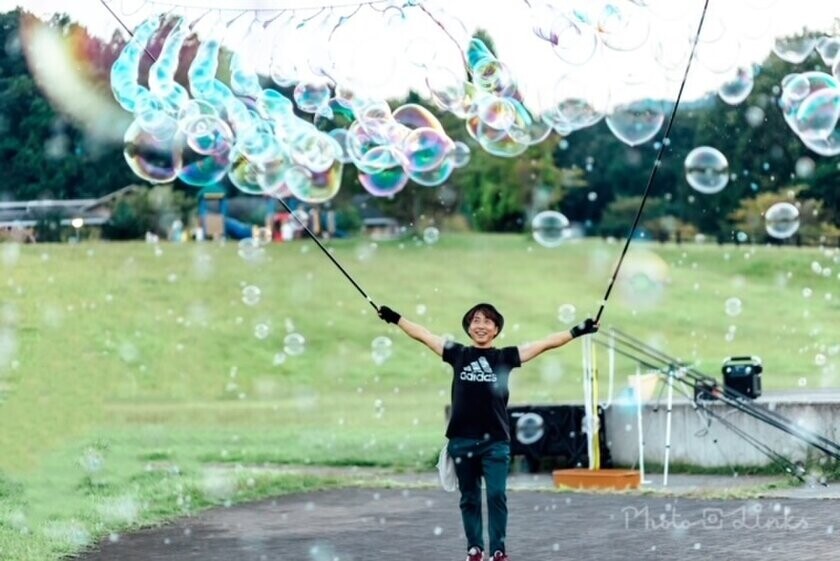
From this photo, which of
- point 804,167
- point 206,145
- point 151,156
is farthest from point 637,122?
point 804,167

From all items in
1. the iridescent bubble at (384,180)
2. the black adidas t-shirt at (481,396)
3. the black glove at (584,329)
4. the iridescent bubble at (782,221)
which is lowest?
the black adidas t-shirt at (481,396)

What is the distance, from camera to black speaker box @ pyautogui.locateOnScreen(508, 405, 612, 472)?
52.5 feet

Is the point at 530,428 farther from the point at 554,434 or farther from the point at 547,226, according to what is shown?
the point at 547,226

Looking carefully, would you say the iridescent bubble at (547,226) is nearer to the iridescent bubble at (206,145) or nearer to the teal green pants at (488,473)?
the iridescent bubble at (206,145)

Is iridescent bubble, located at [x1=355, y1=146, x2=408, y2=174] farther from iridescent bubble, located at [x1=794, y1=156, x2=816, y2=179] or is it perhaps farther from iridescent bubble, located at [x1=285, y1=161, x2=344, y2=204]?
iridescent bubble, located at [x1=794, y1=156, x2=816, y2=179]

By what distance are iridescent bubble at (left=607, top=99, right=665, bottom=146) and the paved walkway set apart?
111 inches

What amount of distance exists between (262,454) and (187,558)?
1052 cm

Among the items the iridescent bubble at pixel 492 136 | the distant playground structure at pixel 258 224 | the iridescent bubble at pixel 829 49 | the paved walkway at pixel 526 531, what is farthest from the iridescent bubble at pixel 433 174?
the distant playground structure at pixel 258 224

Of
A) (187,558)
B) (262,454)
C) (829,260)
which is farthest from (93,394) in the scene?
(829,260)

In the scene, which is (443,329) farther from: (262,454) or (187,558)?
(187,558)

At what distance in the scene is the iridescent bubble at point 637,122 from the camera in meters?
12.4

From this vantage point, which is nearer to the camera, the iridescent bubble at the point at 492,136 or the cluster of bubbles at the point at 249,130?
the cluster of bubbles at the point at 249,130

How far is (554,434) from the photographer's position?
53.0ft

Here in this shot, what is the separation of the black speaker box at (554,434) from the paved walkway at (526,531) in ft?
6.80
